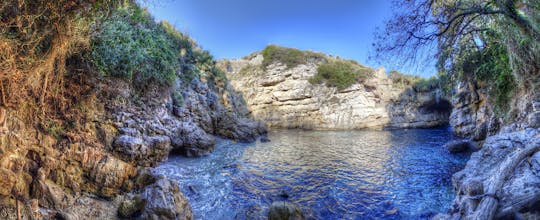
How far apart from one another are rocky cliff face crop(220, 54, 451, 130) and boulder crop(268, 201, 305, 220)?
22747 mm

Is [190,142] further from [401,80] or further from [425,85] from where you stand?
[425,85]

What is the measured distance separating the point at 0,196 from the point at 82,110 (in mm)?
2934

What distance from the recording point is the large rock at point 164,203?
15.1ft

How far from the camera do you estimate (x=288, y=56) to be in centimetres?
3127

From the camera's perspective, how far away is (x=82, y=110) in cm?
625

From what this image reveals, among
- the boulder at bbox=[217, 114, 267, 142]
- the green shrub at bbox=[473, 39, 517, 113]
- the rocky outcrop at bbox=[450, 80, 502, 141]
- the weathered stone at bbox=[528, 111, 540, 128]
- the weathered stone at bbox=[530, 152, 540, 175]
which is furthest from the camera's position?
the boulder at bbox=[217, 114, 267, 142]

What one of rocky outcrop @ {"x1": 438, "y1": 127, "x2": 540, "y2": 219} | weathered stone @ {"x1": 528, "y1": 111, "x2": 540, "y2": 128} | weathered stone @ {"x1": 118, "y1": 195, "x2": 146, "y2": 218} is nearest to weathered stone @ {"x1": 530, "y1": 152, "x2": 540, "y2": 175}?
rocky outcrop @ {"x1": 438, "y1": 127, "x2": 540, "y2": 219}

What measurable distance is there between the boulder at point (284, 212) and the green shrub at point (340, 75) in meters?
25.3

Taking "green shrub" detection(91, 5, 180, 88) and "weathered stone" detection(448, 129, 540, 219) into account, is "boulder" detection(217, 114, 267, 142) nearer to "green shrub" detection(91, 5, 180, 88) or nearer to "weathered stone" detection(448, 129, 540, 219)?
"green shrub" detection(91, 5, 180, 88)

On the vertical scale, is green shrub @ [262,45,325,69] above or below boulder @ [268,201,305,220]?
above

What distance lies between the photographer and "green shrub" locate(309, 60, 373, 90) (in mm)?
28728

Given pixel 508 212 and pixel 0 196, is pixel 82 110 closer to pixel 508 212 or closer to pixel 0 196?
pixel 0 196

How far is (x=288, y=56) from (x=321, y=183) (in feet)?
84.9

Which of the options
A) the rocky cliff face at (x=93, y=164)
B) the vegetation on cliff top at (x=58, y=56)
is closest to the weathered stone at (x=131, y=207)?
the rocky cliff face at (x=93, y=164)
